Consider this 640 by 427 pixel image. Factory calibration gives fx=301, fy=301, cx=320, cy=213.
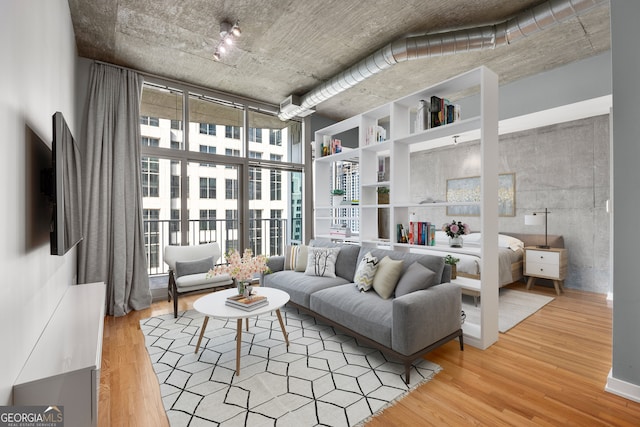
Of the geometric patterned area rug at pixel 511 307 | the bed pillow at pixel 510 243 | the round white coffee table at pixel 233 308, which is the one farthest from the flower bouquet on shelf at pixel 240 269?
the bed pillow at pixel 510 243

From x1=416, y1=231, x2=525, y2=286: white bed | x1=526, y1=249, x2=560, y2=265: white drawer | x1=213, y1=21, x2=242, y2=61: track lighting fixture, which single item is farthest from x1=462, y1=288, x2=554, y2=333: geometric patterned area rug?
x1=213, y1=21, x2=242, y2=61: track lighting fixture

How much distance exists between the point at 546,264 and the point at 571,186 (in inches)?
50.8

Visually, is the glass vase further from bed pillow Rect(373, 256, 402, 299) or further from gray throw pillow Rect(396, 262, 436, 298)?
gray throw pillow Rect(396, 262, 436, 298)

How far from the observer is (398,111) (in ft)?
11.3

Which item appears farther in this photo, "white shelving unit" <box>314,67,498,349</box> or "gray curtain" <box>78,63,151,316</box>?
"gray curtain" <box>78,63,151,316</box>

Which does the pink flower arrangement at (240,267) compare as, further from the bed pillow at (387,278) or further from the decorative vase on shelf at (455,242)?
the decorative vase on shelf at (455,242)

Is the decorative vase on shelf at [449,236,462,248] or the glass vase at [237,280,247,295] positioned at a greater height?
the decorative vase on shelf at [449,236,462,248]

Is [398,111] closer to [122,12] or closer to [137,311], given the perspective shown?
[122,12]

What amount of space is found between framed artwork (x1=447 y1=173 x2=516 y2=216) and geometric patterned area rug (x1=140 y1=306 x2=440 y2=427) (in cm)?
400

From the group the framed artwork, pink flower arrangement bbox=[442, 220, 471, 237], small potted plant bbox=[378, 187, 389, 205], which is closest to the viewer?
pink flower arrangement bbox=[442, 220, 471, 237]

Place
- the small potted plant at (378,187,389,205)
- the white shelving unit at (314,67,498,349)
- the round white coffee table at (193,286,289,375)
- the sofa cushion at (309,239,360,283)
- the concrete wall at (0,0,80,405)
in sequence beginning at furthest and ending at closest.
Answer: the small potted plant at (378,187,389,205)
the sofa cushion at (309,239,360,283)
the white shelving unit at (314,67,498,349)
the round white coffee table at (193,286,289,375)
the concrete wall at (0,0,80,405)

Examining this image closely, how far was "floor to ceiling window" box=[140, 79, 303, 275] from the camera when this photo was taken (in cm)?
438

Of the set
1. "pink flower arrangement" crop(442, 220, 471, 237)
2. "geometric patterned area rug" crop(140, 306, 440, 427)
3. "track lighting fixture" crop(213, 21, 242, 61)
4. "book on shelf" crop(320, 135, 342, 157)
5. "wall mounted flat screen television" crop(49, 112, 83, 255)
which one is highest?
"track lighting fixture" crop(213, 21, 242, 61)

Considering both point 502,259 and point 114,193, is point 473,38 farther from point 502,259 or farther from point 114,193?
point 114,193
